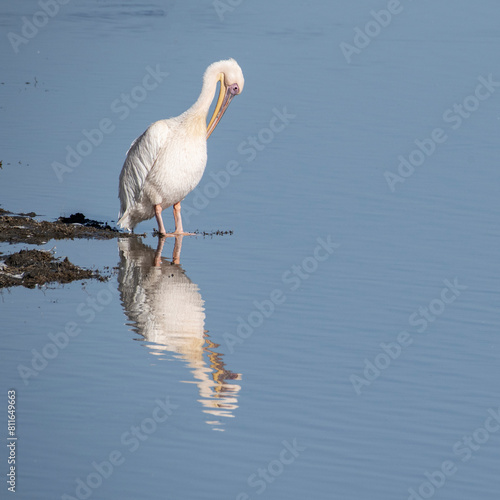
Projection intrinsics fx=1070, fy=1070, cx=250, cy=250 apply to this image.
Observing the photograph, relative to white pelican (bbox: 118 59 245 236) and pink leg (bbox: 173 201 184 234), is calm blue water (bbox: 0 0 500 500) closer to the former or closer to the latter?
pink leg (bbox: 173 201 184 234)

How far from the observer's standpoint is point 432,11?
3067 cm

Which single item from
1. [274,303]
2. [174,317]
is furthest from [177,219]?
[174,317]

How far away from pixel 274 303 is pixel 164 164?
2738 mm

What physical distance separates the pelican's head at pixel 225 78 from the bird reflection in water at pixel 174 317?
1894 mm

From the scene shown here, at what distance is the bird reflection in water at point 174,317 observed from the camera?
25.2 ft

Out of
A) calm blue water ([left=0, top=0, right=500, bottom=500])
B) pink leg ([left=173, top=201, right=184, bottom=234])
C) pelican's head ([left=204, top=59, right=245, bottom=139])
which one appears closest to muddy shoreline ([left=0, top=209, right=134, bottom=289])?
calm blue water ([left=0, top=0, right=500, bottom=500])

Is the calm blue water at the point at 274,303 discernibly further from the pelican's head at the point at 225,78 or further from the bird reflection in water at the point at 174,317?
the pelican's head at the point at 225,78

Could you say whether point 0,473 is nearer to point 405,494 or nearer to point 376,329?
point 405,494

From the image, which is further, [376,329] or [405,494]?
[376,329]

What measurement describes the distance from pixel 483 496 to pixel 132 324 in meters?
3.56

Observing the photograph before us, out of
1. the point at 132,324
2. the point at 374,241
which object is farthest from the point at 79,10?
the point at 132,324

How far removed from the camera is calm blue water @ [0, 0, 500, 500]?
6680 millimetres

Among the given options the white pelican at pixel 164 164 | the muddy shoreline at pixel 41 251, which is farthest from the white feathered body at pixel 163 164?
the muddy shoreline at pixel 41 251

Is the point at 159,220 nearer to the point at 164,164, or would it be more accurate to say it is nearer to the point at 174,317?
the point at 164,164
